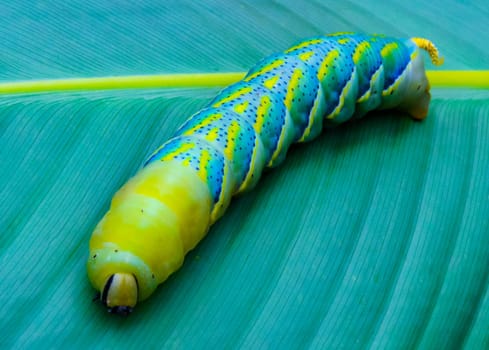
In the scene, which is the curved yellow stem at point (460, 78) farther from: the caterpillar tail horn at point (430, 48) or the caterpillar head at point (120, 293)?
the caterpillar head at point (120, 293)

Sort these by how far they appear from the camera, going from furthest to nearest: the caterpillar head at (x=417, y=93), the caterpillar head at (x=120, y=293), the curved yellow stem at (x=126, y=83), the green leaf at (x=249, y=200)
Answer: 1. the caterpillar head at (x=417, y=93)
2. the curved yellow stem at (x=126, y=83)
3. the green leaf at (x=249, y=200)
4. the caterpillar head at (x=120, y=293)

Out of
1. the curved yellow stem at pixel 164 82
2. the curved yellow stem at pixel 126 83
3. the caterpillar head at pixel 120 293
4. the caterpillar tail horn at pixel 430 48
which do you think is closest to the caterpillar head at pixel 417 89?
the caterpillar tail horn at pixel 430 48

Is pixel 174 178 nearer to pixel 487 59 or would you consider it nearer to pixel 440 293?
pixel 440 293

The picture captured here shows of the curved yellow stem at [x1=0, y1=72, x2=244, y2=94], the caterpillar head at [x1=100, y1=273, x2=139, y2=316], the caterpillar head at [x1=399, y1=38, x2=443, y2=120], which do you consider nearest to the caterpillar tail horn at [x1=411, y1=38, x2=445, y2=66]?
the caterpillar head at [x1=399, y1=38, x2=443, y2=120]

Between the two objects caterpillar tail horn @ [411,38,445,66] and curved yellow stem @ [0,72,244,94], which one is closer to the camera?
curved yellow stem @ [0,72,244,94]

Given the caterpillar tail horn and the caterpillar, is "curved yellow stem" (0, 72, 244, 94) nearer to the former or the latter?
the caterpillar

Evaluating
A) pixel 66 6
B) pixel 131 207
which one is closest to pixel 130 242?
pixel 131 207
